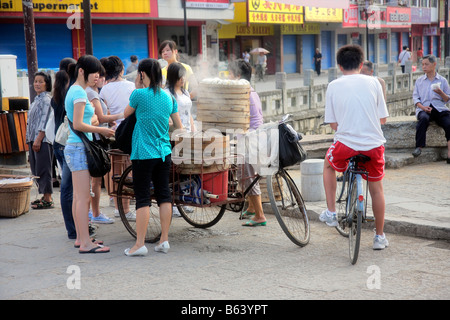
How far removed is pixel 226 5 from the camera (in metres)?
30.4

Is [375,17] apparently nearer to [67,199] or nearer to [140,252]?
[67,199]

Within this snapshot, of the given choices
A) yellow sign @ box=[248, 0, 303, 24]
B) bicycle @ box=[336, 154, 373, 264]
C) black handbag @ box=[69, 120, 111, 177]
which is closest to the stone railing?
yellow sign @ box=[248, 0, 303, 24]

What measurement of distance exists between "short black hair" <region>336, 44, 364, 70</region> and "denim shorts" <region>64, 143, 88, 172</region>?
2.49 metres

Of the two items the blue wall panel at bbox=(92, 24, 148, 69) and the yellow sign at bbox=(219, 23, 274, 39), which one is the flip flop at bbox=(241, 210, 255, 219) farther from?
the yellow sign at bbox=(219, 23, 274, 39)

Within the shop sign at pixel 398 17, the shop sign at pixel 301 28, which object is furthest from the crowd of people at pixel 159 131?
the shop sign at pixel 398 17

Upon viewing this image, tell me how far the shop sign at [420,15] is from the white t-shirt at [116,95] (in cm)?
4816

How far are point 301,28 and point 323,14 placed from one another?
6.91 feet

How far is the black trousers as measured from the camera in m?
9.97

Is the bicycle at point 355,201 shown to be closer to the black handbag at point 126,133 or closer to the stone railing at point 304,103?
the black handbag at point 126,133

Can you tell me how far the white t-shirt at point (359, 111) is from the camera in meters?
5.34

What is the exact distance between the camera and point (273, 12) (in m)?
35.0

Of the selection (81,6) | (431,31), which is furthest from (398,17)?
(81,6)
